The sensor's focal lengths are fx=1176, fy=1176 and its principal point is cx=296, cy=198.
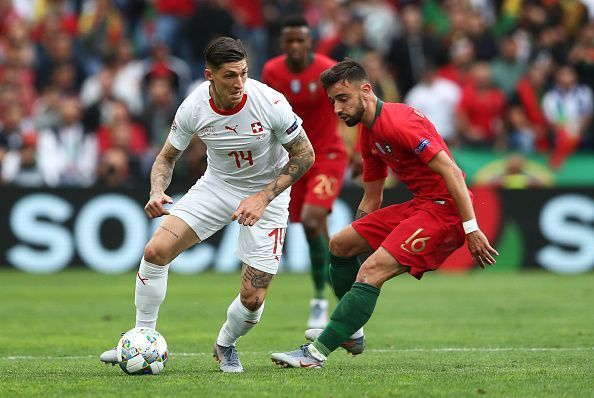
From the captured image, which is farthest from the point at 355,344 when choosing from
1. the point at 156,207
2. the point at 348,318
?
the point at 156,207

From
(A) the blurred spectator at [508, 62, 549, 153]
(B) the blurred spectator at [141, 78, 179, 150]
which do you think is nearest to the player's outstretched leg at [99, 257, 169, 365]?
(B) the blurred spectator at [141, 78, 179, 150]

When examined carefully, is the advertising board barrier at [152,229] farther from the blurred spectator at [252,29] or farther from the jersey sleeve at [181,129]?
the jersey sleeve at [181,129]

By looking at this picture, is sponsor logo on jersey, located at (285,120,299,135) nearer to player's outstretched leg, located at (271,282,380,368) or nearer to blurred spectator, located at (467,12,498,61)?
player's outstretched leg, located at (271,282,380,368)

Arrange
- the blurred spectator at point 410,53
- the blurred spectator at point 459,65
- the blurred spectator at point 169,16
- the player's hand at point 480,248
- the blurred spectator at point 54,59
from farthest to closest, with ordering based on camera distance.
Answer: the blurred spectator at point 169,16
the blurred spectator at point 410,53
the blurred spectator at point 54,59
the blurred spectator at point 459,65
the player's hand at point 480,248

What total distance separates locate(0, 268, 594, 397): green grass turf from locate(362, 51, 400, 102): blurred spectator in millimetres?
3150

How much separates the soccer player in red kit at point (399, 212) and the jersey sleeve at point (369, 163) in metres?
0.03

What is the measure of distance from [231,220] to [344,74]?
55.3 inches

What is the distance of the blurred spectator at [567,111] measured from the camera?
2038cm

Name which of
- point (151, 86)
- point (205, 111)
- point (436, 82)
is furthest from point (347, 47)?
point (205, 111)

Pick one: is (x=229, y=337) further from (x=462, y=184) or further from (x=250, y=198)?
(x=462, y=184)

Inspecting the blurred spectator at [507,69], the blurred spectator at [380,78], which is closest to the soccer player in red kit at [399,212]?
the blurred spectator at [380,78]

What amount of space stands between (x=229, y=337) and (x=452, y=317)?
4.80 meters

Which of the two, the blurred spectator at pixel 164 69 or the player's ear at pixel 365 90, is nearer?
the player's ear at pixel 365 90

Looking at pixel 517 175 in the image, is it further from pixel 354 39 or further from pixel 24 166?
pixel 24 166
